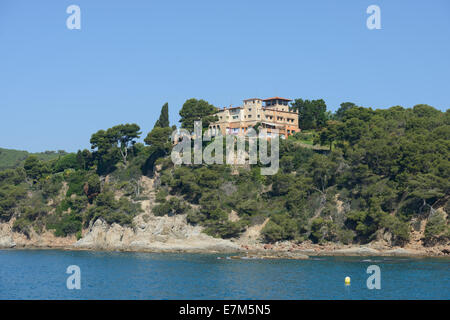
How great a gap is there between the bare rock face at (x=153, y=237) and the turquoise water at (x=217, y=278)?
920cm

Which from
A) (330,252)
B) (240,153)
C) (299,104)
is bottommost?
(330,252)

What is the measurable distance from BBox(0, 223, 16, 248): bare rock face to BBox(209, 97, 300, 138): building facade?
35720 mm

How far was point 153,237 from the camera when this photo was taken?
75.7 meters

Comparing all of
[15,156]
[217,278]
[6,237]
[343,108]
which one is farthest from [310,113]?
[15,156]

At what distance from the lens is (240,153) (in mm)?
87000

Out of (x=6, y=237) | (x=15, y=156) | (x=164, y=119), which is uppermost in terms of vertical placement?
(x=164, y=119)

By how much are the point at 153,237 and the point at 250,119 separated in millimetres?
30924

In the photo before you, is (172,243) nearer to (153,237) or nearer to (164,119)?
(153,237)

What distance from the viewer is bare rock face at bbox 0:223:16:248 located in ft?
270
